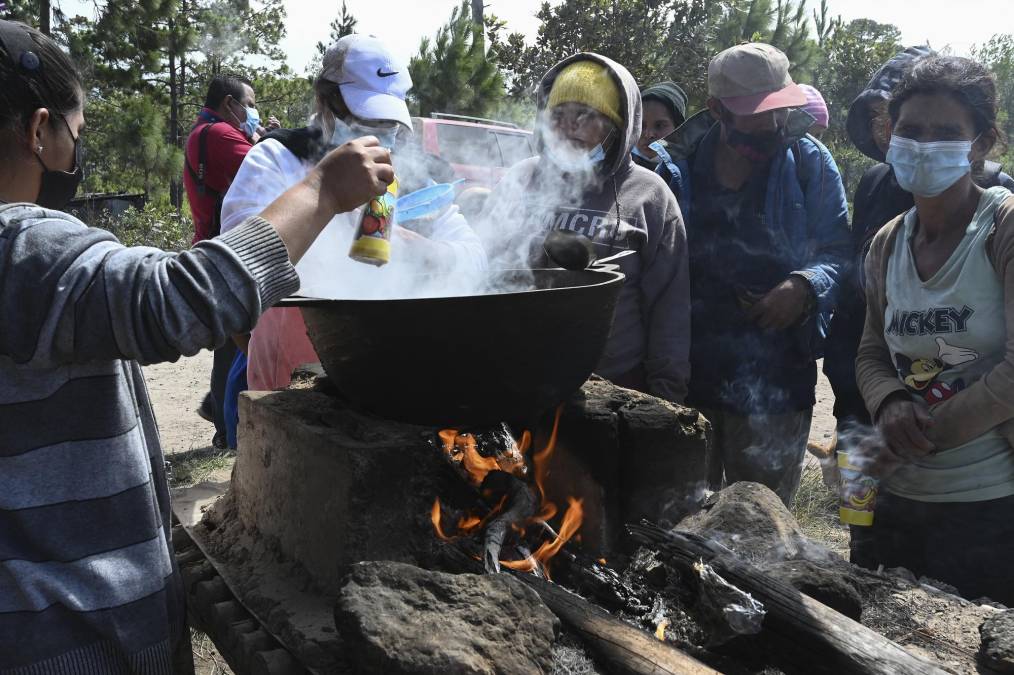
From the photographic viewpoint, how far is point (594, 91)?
303 cm

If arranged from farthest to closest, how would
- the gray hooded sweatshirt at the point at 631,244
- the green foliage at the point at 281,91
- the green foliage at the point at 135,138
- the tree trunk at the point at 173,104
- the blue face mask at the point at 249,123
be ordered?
the green foliage at the point at 281,91, the tree trunk at the point at 173,104, the green foliage at the point at 135,138, the blue face mask at the point at 249,123, the gray hooded sweatshirt at the point at 631,244

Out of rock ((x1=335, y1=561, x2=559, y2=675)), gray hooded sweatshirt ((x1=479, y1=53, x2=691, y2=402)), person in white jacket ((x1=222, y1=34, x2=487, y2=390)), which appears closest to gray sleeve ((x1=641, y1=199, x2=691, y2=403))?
gray hooded sweatshirt ((x1=479, y1=53, x2=691, y2=402))

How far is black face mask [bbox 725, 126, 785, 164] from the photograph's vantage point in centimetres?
336

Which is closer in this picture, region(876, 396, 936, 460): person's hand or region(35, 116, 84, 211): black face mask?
region(35, 116, 84, 211): black face mask

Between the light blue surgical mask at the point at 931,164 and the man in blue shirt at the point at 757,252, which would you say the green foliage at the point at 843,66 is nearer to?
the man in blue shirt at the point at 757,252

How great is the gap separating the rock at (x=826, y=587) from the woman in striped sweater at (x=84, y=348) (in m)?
1.39

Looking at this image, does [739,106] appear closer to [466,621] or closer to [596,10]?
[466,621]

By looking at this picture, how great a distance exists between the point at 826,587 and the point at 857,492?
2.51 feet

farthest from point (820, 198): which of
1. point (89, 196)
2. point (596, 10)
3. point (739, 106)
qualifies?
point (89, 196)

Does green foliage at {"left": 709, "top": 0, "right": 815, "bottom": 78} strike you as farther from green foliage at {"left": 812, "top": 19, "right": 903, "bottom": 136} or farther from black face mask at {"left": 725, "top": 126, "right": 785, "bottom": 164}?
black face mask at {"left": 725, "top": 126, "right": 785, "bottom": 164}

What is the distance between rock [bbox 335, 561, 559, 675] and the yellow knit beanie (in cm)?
193

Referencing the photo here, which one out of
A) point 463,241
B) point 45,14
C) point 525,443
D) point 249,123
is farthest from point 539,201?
point 45,14

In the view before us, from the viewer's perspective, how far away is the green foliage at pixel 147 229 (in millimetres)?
12844

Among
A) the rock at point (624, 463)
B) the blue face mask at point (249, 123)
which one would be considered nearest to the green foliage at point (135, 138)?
the blue face mask at point (249, 123)
